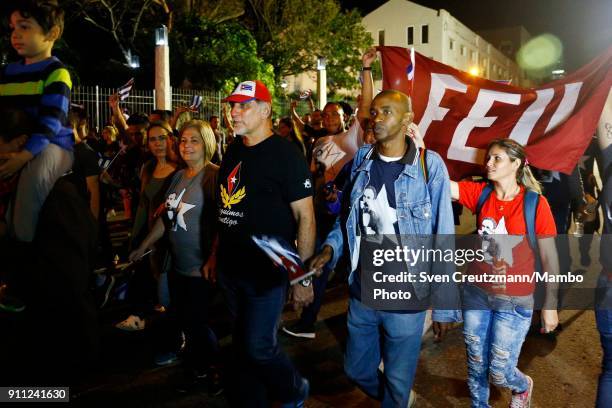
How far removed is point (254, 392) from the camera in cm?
328

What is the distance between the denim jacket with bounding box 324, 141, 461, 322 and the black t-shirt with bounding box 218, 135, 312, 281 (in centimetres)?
31

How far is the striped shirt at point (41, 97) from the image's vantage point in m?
2.86

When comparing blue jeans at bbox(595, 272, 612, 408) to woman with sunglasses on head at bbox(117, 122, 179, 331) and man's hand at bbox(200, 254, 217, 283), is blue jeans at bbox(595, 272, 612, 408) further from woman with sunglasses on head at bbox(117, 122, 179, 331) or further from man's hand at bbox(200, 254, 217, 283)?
woman with sunglasses on head at bbox(117, 122, 179, 331)

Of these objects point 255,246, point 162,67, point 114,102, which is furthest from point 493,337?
point 162,67

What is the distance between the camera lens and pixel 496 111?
Result: 4.98 m

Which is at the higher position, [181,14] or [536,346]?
[181,14]

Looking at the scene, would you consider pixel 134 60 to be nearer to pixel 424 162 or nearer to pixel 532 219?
pixel 424 162

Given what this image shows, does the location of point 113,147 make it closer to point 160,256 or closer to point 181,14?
point 160,256

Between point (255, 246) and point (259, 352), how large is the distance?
0.62 metres

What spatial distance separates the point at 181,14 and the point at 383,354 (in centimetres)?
2408

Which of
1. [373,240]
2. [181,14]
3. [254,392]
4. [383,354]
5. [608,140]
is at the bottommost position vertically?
[254,392]

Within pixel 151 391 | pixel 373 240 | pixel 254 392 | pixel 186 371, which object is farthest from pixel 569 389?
pixel 151 391

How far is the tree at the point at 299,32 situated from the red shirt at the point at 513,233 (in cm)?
2905

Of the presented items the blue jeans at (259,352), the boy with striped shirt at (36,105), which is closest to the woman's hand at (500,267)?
the blue jeans at (259,352)
